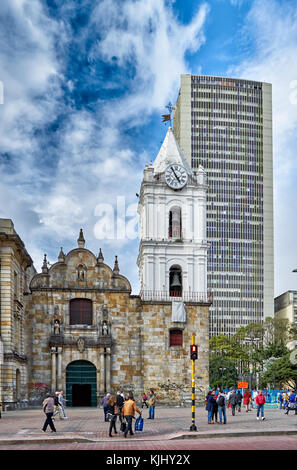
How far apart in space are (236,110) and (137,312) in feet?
280

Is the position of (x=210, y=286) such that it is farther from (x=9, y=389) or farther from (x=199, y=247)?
(x=9, y=389)

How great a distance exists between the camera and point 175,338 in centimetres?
4947

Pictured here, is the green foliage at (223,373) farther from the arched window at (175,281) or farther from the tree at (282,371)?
the arched window at (175,281)

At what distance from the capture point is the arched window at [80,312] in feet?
160

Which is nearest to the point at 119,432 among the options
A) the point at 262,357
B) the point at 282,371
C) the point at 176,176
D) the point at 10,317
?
the point at 10,317

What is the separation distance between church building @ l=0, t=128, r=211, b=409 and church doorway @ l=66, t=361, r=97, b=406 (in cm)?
7

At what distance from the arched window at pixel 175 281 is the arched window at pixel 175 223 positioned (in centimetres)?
281

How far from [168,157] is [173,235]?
6.71 meters

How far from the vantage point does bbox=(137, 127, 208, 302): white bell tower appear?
50969 millimetres

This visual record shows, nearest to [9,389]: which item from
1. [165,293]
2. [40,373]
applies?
[40,373]

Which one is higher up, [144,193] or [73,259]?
[144,193]

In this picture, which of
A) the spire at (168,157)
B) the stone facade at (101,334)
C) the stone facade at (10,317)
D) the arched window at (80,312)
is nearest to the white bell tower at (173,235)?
the spire at (168,157)
